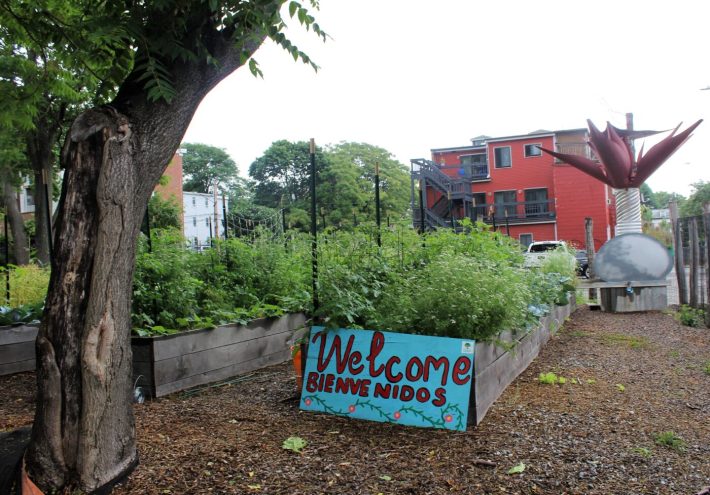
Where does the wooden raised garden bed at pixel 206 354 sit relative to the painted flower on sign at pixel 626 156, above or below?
below

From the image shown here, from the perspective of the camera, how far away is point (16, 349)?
Answer: 6.00 m

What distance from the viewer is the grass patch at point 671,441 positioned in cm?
347

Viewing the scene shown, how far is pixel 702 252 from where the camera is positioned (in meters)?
9.71

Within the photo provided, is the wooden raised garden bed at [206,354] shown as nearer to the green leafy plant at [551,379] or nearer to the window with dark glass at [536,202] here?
the green leafy plant at [551,379]

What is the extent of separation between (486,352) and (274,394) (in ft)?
6.04

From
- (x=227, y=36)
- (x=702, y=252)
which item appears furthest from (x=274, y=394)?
(x=702, y=252)

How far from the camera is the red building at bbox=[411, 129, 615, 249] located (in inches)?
1341

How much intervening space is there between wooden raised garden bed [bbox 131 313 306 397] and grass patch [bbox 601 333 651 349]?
4031mm

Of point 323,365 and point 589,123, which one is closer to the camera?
point 323,365

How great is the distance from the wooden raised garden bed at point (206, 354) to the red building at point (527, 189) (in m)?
27.7

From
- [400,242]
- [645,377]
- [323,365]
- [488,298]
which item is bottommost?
[645,377]

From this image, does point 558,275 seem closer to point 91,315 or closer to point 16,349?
point 16,349

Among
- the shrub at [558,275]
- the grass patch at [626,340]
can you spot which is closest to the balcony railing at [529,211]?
the shrub at [558,275]

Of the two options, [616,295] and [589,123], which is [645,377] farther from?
[589,123]
